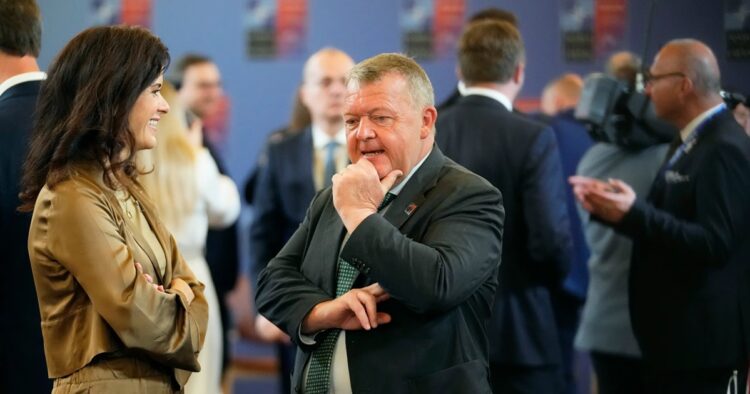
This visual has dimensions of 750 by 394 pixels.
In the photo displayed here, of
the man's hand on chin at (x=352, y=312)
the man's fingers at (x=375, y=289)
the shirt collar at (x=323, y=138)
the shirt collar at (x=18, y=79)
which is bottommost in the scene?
the shirt collar at (x=323, y=138)

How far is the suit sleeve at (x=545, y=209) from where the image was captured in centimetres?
374

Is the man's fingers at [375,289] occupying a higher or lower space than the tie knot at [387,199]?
lower

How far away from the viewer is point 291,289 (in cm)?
259

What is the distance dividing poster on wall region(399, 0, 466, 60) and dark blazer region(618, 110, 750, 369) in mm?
2721

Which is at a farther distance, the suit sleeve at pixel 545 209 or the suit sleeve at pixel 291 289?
the suit sleeve at pixel 545 209

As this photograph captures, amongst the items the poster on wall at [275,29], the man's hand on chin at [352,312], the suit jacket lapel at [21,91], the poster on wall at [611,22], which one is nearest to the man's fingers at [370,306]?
the man's hand on chin at [352,312]

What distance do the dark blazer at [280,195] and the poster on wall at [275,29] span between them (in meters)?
1.94

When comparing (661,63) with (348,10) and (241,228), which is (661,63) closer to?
(348,10)

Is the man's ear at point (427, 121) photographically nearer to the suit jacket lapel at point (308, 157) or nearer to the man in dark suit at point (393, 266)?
the man in dark suit at point (393, 266)

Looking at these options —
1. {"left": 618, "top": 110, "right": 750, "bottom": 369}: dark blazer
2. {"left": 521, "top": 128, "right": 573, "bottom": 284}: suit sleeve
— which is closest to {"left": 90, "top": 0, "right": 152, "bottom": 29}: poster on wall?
{"left": 521, "top": 128, "right": 573, "bottom": 284}: suit sleeve

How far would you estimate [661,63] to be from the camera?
12.2ft

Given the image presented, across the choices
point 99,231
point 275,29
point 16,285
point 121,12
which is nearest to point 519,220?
point 16,285

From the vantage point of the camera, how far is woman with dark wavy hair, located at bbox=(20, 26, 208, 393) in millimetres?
2428

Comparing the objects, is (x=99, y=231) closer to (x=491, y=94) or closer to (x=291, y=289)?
(x=291, y=289)
